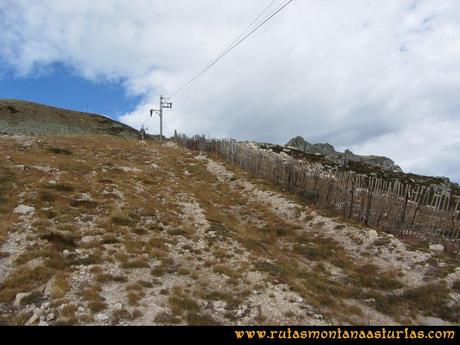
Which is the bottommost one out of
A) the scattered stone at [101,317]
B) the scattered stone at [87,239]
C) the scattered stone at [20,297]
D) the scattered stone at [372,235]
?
→ the scattered stone at [101,317]

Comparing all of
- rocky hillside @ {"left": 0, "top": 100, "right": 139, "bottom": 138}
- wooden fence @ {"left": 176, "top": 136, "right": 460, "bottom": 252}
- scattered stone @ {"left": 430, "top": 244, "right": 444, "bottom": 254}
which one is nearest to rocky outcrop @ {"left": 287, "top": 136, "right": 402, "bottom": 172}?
rocky hillside @ {"left": 0, "top": 100, "right": 139, "bottom": 138}

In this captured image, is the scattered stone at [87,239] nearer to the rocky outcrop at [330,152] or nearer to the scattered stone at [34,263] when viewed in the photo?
the scattered stone at [34,263]

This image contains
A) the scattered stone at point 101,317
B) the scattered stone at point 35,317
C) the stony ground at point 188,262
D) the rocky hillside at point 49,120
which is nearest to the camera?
the scattered stone at point 35,317

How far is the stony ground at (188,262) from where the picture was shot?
7.84 meters

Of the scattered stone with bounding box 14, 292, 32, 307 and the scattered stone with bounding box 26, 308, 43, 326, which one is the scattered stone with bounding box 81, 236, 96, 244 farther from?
the scattered stone with bounding box 26, 308, 43, 326

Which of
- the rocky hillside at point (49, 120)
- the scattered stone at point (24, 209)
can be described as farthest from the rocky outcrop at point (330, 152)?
the scattered stone at point (24, 209)

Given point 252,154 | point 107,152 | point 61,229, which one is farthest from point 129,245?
point 107,152

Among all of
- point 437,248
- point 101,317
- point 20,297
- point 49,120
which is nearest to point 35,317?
point 20,297

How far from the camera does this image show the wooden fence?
515 inches

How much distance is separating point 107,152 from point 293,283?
2112cm

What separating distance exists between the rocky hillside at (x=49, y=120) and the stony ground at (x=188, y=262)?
5113 centimetres

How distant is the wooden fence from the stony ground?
0.95 metres

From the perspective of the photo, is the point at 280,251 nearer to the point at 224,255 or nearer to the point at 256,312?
the point at 224,255
